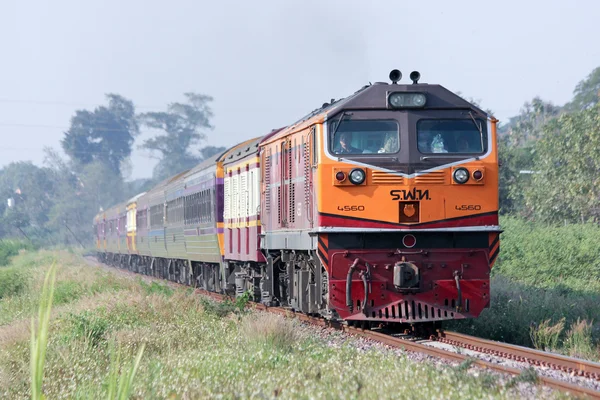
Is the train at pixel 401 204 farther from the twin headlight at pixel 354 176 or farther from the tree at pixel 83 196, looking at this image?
the tree at pixel 83 196

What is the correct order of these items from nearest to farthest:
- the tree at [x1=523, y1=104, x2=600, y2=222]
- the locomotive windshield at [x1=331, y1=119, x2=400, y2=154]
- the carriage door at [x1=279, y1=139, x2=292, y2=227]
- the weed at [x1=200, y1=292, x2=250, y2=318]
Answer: the locomotive windshield at [x1=331, y1=119, x2=400, y2=154] → the carriage door at [x1=279, y1=139, x2=292, y2=227] → the weed at [x1=200, y1=292, x2=250, y2=318] → the tree at [x1=523, y1=104, x2=600, y2=222]

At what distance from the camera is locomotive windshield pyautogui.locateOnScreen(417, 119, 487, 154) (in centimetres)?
1187

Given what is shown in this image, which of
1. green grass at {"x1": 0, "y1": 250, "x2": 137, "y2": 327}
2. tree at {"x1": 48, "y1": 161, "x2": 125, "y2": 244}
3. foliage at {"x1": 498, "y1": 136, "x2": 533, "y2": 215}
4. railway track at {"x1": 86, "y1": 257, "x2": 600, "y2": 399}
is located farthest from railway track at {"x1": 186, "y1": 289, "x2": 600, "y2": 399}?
tree at {"x1": 48, "y1": 161, "x2": 125, "y2": 244}

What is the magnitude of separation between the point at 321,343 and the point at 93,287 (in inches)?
465

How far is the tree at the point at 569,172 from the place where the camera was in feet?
92.6

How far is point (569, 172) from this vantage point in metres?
29.6

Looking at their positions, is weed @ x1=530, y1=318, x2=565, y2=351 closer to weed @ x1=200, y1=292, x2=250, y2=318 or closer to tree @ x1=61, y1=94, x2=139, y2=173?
weed @ x1=200, y1=292, x2=250, y2=318

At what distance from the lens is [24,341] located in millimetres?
11820

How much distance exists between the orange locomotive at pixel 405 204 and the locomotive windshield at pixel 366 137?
0.01 m

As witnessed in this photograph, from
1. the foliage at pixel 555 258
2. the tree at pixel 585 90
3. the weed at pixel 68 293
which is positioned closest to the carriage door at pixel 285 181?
the weed at pixel 68 293

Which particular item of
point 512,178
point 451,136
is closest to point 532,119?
point 512,178

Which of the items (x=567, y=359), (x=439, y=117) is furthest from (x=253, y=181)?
(x=567, y=359)

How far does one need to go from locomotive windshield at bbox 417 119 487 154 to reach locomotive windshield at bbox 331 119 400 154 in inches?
14.4

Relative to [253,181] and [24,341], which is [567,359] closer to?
[24,341]
